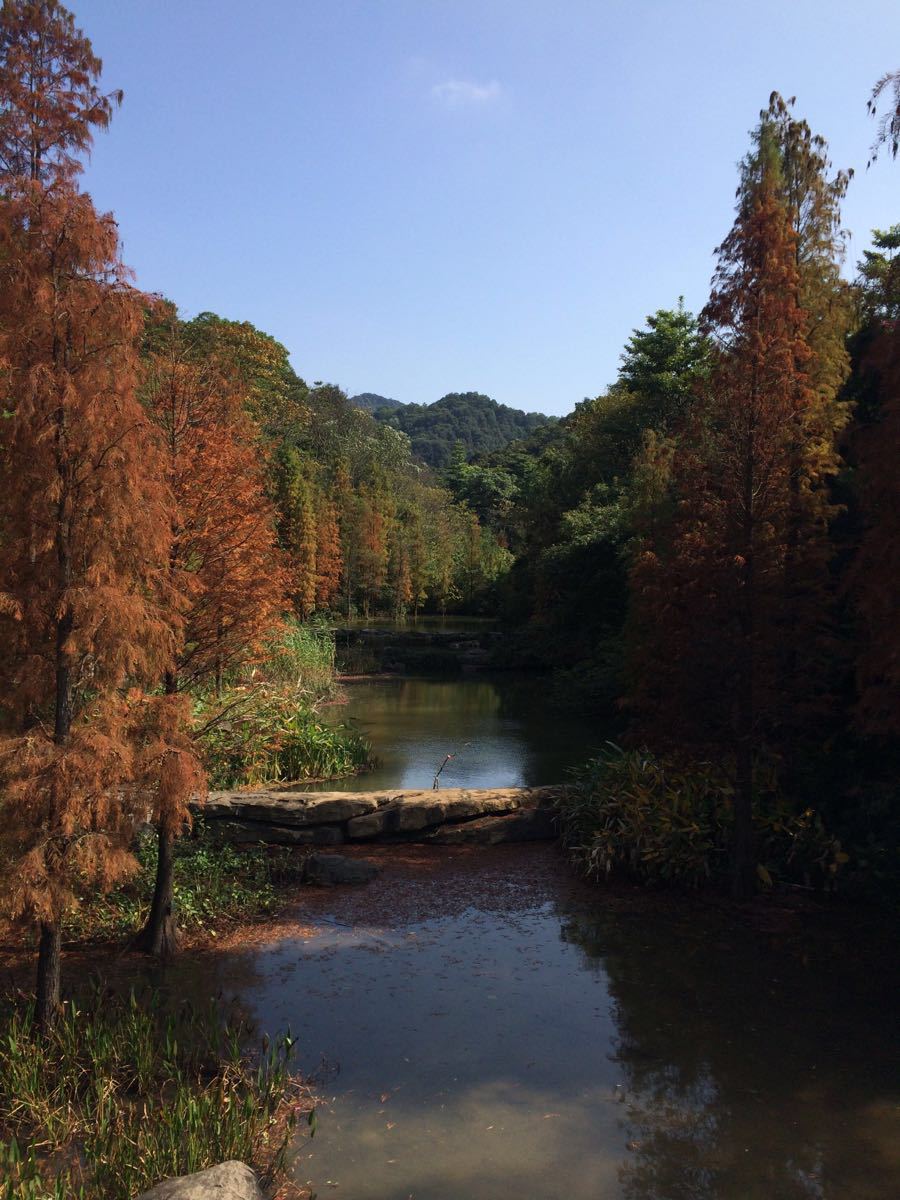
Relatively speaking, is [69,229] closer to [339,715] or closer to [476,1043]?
[476,1043]

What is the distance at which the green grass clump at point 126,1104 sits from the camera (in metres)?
4.26

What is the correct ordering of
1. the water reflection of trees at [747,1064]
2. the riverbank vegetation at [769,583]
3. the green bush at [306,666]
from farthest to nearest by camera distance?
the green bush at [306,666] < the riverbank vegetation at [769,583] < the water reflection of trees at [747,1064]

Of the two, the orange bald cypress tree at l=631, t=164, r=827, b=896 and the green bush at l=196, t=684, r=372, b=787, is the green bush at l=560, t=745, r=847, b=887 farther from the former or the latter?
the green bush at l=196, t=684, r=372, b=787

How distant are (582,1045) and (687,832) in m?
3.66

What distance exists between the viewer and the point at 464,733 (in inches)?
782

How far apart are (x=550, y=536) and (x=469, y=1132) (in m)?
26.9

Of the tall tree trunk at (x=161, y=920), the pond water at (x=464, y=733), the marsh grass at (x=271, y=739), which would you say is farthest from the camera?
the pond water at (x=464, y=733)

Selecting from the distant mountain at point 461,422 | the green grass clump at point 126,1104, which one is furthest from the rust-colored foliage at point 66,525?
the distant mountain at point 461,422

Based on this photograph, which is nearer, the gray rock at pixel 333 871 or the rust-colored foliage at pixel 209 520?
the rust-colored foliage at pixel 209 520

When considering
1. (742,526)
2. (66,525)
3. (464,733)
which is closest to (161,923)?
(66,525)

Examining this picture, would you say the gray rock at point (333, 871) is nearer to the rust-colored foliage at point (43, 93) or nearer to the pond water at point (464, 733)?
the pond water at point (464, 733)

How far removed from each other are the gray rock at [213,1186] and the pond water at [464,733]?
9960 mm

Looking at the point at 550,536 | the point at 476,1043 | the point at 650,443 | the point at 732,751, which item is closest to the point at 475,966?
the point at 476,1043

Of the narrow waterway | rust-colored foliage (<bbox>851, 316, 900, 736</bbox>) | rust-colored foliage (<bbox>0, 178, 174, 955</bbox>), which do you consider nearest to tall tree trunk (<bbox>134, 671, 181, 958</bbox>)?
the narrow waterway
